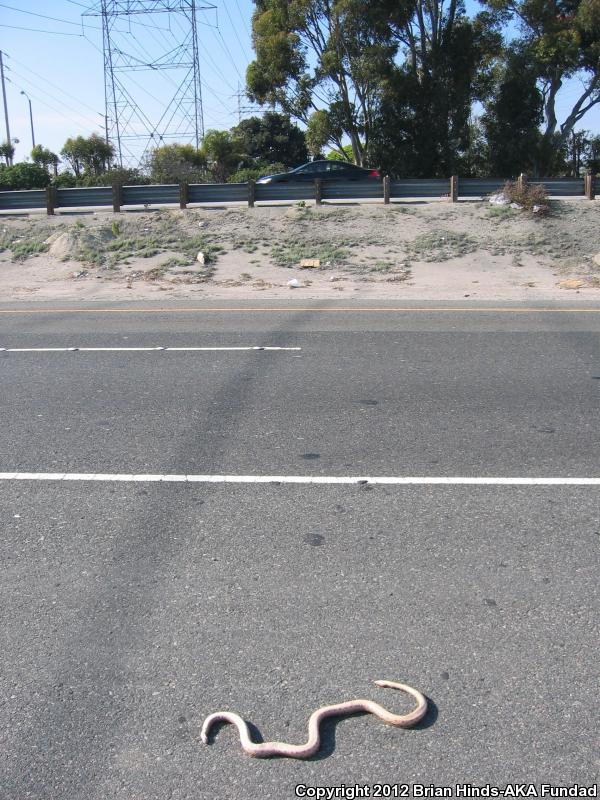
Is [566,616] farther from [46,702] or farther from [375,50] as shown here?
[375,50]

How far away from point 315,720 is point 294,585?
1.07 metres

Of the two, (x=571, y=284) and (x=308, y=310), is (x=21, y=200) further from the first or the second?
(x=571, y=284)

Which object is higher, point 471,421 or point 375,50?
point 375,50

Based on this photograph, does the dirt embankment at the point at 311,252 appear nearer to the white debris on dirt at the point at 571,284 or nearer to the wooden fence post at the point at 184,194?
the white debris on dirt at the point at 571,284

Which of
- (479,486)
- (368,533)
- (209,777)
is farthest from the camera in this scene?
(479,486)

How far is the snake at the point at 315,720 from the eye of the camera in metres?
2.82

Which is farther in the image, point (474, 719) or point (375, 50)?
point (375, 50)

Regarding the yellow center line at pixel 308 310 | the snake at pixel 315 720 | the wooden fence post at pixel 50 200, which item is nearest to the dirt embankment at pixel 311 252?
the wooden fence post at pixel 50 200

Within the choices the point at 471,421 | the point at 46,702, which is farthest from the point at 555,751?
the point at 471,421

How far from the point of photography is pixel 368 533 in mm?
4488

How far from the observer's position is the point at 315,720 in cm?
292

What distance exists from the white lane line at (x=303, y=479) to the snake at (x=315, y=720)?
219 centimetres

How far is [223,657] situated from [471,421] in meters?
3.73

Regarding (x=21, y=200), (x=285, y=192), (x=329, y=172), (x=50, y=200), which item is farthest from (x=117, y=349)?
(x=329, y=172)
